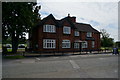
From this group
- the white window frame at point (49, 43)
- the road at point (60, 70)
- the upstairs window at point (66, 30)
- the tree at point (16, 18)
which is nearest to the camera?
the road at point (60, 70)

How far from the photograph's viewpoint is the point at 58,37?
28.1m

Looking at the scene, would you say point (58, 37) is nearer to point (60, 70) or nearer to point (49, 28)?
point (49, 28)

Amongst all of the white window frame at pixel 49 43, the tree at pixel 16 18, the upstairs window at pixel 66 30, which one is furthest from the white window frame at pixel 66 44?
Answer: the tree at pixel 16 18

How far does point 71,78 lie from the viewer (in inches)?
278

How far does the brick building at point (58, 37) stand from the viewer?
26.5m

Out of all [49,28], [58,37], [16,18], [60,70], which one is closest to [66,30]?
[58,37]

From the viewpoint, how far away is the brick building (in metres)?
26.5

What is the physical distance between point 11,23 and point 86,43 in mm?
20637

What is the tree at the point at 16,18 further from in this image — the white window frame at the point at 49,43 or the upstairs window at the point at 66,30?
the upstairs window at the point at 66,30

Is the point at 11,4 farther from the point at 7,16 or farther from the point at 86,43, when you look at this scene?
the point at 86,43

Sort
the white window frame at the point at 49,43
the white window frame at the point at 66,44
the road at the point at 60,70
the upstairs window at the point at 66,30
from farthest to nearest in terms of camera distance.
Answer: the upstairs window at the point at 66,30 < the white window frame at the point at 66,44 < the white window frame at the point at 49,43 < the road at the point at 60,70

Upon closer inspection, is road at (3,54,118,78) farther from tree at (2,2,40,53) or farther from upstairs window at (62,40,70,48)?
A: upstairs window at (62,40,70,48)

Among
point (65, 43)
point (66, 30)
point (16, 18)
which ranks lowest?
point (65, 43)

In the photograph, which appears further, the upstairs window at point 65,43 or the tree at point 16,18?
the upstairs window at point 65,43
